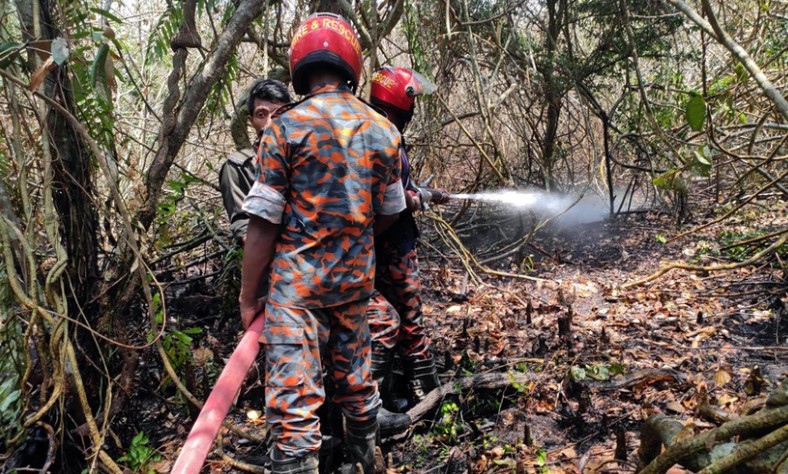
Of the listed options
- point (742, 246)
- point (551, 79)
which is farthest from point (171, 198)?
point (742, 246)

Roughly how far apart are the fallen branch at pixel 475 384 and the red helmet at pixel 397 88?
65.4 inches

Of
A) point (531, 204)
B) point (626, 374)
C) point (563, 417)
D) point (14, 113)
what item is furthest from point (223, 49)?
point (531, 204)

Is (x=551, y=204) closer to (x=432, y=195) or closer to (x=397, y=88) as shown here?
(x=432, y=195)

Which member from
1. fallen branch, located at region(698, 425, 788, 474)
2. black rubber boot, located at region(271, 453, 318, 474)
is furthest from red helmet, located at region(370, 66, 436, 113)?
fallen branch, located at region(698, 425, 788, 474)

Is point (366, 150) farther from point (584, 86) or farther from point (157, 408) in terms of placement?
point (584, 86)

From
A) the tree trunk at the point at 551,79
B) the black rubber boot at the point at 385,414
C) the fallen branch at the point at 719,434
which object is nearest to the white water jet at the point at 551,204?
the tree trunk at the point at 551,79

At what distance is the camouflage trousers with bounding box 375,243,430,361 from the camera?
314 centimetres

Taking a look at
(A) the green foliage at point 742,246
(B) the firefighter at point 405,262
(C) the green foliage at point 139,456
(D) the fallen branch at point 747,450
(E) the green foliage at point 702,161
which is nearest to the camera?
(D) the fallen branch at point 747,450

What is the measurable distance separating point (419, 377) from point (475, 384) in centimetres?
34

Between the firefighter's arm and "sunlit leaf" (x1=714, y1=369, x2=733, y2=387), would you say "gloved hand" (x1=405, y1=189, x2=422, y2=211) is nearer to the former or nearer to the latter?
the firefighter's arm

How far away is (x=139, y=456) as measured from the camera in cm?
274

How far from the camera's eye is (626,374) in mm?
3201

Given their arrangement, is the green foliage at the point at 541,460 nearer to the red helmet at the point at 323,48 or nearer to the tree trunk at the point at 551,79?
the red helmet at the point at 323,48

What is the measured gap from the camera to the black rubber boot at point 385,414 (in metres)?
2.88
